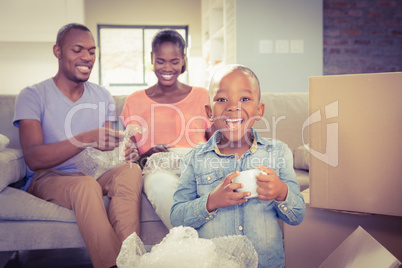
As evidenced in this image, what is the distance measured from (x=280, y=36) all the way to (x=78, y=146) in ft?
9.11

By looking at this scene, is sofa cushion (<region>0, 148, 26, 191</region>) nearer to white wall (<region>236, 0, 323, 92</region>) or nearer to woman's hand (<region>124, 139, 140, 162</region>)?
woman's hand (<region>124, 139, 140, 162</region>)

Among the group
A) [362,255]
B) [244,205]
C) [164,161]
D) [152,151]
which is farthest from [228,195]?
[152,151]

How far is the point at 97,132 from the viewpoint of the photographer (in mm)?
1389

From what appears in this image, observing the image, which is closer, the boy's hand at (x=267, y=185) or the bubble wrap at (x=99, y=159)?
the boy's hand at (x=267, y=185)

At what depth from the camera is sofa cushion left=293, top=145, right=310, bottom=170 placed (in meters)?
1.76

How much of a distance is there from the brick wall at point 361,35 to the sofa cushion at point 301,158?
8.82ft

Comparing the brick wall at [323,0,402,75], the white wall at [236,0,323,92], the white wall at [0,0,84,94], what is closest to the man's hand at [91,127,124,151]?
the white wall at [0,0,84,94]

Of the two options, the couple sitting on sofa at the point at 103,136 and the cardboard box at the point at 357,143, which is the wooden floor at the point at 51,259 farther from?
the cardboard box at the point at 357,143

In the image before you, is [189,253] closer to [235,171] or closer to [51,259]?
[235,171]

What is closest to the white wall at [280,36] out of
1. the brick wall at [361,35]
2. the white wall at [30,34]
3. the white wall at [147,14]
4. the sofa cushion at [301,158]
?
the brick wall at [361,35]

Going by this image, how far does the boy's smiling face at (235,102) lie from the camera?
95 centimetres

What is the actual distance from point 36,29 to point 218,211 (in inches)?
112

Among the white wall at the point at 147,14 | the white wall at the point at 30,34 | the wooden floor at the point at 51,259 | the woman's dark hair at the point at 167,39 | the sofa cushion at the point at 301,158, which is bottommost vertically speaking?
the wooden floor at the point at 51,259

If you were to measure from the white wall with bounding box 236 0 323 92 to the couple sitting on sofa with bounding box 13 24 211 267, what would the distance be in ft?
6.82
